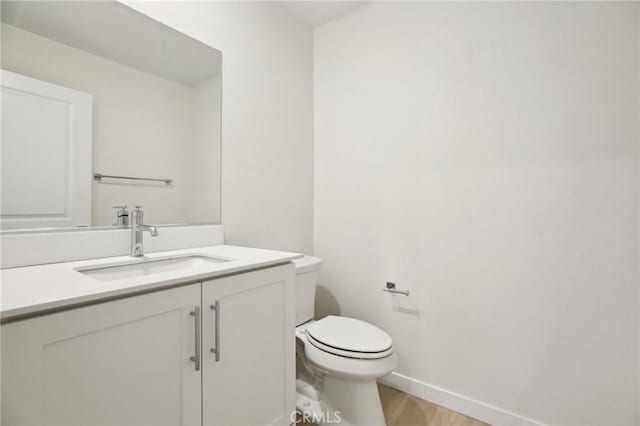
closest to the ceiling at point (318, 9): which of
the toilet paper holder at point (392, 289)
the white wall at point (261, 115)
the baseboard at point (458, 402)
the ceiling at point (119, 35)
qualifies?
the white wall at point (261, 115)

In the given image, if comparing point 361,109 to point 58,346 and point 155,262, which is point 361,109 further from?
point 58,346

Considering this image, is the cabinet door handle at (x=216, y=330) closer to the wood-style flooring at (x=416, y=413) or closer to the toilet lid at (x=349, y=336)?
the toilet lid at (x=349, y=336)

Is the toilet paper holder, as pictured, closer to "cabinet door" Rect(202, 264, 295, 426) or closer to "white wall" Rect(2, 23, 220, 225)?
"cabinet door" Rect(202, 264, 295, 426)

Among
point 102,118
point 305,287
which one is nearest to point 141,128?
point 102,118

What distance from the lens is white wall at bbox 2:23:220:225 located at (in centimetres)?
107

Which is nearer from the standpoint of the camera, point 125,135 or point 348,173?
point 125,135

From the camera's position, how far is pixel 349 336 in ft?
4.56

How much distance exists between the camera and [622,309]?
118cm

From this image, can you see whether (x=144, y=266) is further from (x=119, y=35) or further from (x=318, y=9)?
(x=318, y=9)

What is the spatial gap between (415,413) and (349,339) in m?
0.59

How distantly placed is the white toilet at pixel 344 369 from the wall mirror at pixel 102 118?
785mm

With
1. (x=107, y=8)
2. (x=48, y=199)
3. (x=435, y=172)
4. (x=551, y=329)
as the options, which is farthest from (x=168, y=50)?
(x=551, y=329)

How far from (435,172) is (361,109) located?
2.07 feet

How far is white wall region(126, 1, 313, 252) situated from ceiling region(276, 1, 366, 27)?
53 millimetres
